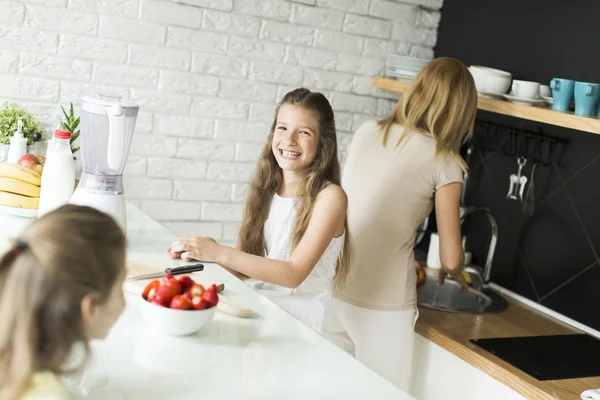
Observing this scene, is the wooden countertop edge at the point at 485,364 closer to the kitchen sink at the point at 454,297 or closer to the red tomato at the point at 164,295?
the kitchen sink at the point at 454,297

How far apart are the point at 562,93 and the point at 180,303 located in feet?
5.41

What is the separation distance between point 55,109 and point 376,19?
1405 millimetres

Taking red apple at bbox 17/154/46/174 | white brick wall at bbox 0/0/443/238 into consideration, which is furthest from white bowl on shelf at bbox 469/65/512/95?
red apple at bbox 17/154/46/174

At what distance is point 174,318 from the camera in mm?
1506

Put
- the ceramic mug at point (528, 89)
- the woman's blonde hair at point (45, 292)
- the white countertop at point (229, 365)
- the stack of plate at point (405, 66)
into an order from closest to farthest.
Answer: the woman's blonde hair at point (45, 292) → the white countertop at point (229, 365) → the ceramic mug at point (528, 89) → the stack of plate at point (405, 66)

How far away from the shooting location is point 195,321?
152 centimetres

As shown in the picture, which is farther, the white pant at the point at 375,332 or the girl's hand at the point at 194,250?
the white pant at the point at 375,332

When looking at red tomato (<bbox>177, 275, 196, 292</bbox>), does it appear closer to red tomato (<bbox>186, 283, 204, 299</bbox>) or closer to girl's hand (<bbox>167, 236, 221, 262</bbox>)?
red tomato (<bbox>186, 283, 204, 299</bbox>)

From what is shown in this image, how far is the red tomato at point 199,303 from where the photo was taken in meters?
1.53

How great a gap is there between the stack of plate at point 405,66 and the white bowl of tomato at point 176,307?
2056 millimetres

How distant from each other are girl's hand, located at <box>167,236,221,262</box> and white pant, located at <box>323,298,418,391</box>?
66 cm

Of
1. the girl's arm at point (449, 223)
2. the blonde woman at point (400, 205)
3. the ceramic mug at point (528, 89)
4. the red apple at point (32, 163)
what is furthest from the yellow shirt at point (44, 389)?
the ceramic mug at point (528, 89)

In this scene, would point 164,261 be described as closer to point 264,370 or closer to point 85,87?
point 264,370

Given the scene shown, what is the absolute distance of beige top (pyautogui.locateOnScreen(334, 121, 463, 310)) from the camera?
2541 millimetres
